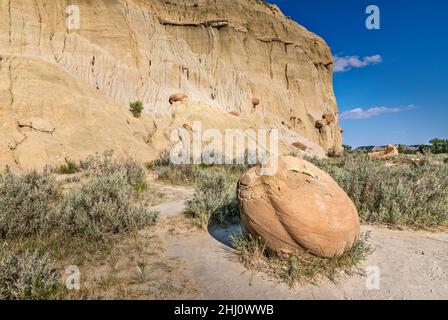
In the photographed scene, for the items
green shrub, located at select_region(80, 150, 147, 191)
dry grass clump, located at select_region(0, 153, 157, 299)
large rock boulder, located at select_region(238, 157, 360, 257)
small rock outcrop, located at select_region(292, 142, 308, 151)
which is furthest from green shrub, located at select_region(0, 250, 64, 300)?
small rock outcrop, located at select_region(292, 142, 308, 151)

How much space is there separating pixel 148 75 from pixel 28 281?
1883 cm

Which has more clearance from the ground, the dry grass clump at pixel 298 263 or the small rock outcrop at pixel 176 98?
the small rock outcrop at pixel 176 98

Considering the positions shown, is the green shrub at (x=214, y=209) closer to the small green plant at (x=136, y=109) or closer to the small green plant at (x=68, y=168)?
the small green plant at (x=68, y=168)

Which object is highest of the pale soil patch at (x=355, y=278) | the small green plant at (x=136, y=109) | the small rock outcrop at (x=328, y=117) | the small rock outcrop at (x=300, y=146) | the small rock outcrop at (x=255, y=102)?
the small rock outcrop at (x=255, y=102)

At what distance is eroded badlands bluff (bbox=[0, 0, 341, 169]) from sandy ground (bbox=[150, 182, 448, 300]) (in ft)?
28.4

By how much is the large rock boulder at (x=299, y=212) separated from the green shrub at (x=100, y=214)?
201cm

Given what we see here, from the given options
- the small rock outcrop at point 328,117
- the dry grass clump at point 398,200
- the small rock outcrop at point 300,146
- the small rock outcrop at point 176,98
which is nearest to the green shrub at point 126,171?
the dry grass clump at point 398,200

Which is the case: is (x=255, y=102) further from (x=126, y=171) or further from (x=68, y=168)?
(x=126, y=171)

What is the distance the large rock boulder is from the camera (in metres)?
3.01

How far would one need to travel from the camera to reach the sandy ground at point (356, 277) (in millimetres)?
2619

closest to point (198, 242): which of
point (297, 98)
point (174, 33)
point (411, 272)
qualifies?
point (411, 272)

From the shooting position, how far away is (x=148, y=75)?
1945 cm

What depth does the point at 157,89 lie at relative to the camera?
19000 mm
